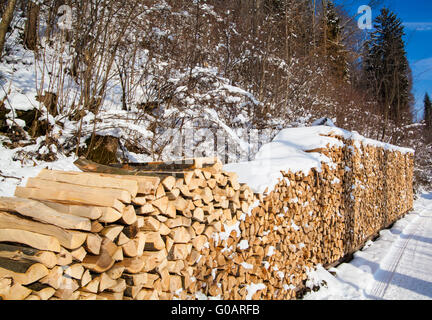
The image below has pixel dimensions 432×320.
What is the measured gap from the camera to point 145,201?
6.37 ft

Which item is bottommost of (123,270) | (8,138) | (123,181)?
(123,270)

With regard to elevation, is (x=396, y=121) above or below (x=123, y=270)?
above

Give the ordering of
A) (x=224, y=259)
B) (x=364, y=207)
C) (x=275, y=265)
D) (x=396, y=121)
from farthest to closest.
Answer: (x=396, y=121)
(x=364, y=207)
(x=275, y=265)
(x=224, y=259)

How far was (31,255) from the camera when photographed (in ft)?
4.58

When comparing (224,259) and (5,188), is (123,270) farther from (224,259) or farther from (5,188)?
(5,188)

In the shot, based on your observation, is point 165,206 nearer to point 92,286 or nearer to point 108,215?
point 108,215

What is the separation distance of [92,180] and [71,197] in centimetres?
17

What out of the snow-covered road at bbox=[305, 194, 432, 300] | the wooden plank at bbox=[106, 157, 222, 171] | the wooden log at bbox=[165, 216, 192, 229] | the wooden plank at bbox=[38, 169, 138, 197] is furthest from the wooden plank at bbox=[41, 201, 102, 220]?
the snow-covered road at bbox=[305, 194, 432, 300]

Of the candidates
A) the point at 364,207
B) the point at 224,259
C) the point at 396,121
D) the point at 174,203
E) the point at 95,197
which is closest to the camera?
the point at 95,197

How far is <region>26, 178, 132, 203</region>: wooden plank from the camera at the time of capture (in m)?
1.75

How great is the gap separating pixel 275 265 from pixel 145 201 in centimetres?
225

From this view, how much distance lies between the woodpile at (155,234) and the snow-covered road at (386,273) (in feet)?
1.70

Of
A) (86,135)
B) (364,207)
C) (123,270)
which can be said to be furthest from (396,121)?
(123,270)
